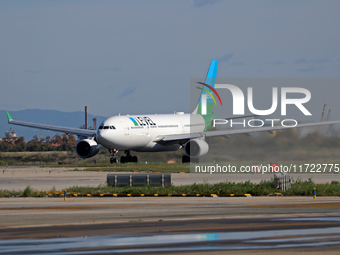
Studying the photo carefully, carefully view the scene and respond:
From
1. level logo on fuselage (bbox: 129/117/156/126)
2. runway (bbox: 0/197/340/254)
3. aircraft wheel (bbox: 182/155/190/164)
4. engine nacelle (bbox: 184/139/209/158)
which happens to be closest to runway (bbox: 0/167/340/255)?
runway (bbox: 0/197/340/254)

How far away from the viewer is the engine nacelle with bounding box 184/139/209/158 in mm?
56062

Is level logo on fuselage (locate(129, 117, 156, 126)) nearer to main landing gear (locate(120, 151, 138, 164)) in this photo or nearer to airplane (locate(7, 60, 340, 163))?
airplane (locate(7, 60, 340, 163))

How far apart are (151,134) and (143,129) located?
156 cm

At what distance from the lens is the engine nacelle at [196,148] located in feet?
184

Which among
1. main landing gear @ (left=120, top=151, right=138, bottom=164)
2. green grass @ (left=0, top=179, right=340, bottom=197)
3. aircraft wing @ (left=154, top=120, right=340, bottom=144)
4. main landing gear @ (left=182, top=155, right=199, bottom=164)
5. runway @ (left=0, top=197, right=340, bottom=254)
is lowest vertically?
runway @ (left=0, top=197, right=340, bottom=254)

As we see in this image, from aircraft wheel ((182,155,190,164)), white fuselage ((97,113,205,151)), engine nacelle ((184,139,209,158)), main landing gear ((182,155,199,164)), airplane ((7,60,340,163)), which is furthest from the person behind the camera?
aircraft wheel ((182,155,190,164))

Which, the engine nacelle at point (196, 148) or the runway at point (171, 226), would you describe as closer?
the runway at point (171, 226)

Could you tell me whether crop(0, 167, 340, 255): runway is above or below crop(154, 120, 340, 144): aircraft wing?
below

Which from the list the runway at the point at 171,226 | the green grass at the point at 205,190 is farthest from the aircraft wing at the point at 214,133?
the runway at the point at 171,226

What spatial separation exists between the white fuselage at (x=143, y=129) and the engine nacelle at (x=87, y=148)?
271 cm

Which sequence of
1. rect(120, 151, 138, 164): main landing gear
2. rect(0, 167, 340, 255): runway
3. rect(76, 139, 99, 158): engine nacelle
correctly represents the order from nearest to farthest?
rect(0, 167, 340, 255): runway → rect(76, 139, 99, 158): engine nacelle → rect(120, 151, 138, 164): main landing gear

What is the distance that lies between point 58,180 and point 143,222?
852 inches

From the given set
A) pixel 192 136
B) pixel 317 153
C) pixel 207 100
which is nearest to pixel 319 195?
pixel 317 153

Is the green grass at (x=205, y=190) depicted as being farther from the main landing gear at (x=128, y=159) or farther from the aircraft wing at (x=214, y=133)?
the main landing gear at (x=128, y=159)
